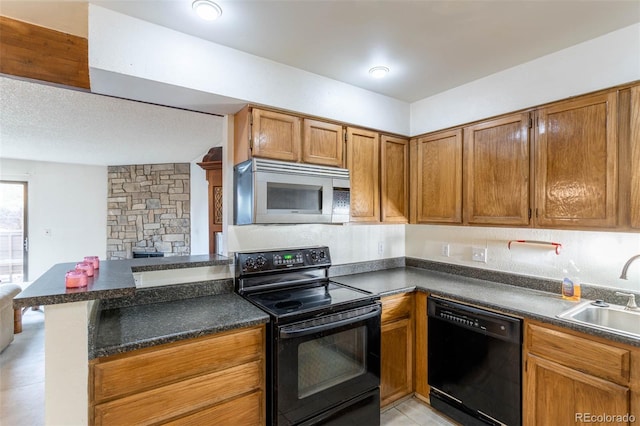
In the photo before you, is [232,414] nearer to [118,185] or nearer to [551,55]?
[551,55]

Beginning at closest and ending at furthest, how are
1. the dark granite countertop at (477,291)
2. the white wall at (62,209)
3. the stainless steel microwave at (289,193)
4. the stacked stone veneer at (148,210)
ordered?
the dark granite countertop at (477,291) < the stainless steel microwave at (289,193) < the white wall at (62,209) < the stacked stone veneer at (148,210)

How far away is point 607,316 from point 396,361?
1.33m

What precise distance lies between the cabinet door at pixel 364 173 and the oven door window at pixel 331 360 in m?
0.95

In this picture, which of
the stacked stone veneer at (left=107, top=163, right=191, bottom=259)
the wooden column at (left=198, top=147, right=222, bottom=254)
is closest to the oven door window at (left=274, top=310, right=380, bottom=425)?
the wooden column at (left=198, top=147, right=222, bottom=254)

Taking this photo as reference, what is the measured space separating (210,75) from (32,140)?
4.00 meters

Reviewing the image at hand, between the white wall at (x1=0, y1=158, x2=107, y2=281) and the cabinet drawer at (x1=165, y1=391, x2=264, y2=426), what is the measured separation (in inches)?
227

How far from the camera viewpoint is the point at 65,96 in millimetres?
2662

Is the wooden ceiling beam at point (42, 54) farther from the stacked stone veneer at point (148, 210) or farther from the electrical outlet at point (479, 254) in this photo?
the stacked stone veneer at point (148, 210)

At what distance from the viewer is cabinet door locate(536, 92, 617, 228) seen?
5.79 feet

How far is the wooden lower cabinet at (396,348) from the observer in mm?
2227

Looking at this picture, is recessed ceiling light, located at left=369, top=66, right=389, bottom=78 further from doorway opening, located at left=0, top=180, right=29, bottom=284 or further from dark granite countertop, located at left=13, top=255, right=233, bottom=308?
doorway opening, located at left=0, top=180, right=29, bottom=284

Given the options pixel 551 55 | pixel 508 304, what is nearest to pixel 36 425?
pixel 508 304

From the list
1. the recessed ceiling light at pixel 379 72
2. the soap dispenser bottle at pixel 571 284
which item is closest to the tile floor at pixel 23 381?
the recessed ceiling light at pixel 379 72

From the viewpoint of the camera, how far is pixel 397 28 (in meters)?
1.76
